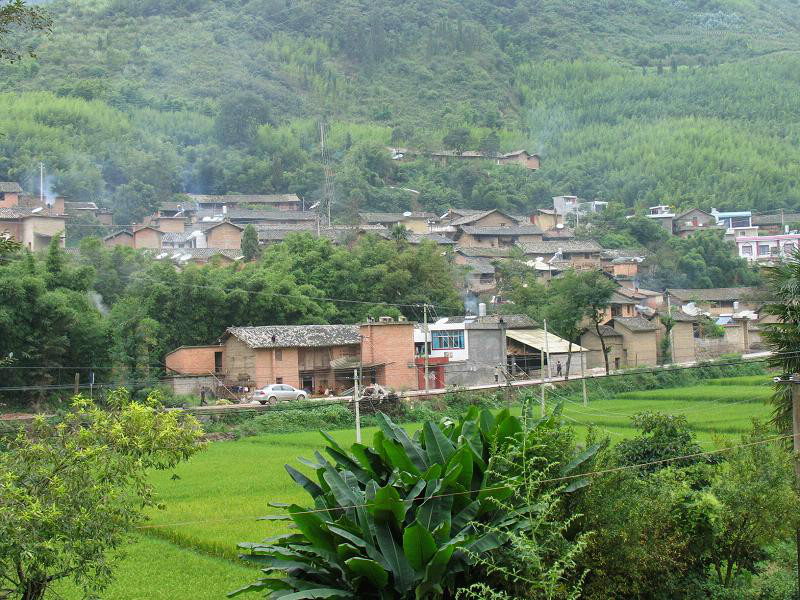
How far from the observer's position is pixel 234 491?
62.4ft

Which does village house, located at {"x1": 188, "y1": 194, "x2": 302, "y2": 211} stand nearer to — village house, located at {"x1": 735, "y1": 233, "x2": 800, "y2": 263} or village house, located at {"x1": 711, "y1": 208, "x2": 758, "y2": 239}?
village house, located at {"x1": 711, "y1": 208, "x2": 758, "y2": 239}

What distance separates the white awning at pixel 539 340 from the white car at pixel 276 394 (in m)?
9.09

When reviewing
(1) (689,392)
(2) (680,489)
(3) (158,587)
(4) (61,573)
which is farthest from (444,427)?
(1) (689,392)

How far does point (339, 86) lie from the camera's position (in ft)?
388

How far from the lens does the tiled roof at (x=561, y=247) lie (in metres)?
58.1

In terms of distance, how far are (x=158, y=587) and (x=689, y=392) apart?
884 inches

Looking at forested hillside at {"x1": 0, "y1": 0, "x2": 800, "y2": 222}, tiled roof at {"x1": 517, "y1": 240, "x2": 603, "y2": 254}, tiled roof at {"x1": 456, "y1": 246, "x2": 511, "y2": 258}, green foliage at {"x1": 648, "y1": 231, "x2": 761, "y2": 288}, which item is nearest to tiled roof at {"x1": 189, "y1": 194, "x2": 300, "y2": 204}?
forested hillside at {"x1": 0, "y1": 0, "x2": 800, "y2": 222}

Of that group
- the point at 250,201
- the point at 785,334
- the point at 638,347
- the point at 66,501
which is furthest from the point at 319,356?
the point at 250,201

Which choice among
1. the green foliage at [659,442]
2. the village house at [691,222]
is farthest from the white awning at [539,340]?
the village house at [691,222]

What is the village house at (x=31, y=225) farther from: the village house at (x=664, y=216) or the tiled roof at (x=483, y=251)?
the village house at (x=664, y=216)

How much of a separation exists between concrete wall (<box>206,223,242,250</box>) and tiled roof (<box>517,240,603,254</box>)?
16.6 metres

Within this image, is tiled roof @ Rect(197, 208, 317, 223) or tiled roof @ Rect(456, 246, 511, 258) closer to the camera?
tiled roof @ Rect(456, 246, 511, 258)

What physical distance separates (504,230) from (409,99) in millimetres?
59923

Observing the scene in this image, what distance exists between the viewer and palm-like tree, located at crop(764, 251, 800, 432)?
1434 centimetres
